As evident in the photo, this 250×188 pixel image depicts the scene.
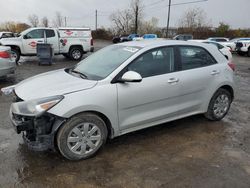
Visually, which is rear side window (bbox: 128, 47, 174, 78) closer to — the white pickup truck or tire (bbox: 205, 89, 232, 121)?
tire (bbox: 205, 89, 232, 121)

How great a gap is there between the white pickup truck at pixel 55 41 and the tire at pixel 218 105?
1069 cm

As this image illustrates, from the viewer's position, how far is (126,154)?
3.88 metres

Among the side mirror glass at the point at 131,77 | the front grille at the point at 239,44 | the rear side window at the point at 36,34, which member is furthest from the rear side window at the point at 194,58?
the front grille at the point at 239,44

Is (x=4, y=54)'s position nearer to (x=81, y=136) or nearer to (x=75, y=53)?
(x=81, y=136)

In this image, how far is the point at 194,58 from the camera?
186 inches

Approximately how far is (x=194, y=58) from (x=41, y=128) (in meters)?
2.88

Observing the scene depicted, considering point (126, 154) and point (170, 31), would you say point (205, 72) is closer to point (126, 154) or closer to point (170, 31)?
point (126, 154)

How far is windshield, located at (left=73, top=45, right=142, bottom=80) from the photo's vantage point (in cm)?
397

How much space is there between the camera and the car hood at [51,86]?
11.4ft

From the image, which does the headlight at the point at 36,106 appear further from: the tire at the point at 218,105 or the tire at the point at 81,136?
the tire at the point at 218,105

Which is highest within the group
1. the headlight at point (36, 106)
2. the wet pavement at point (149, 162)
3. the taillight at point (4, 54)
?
the taillight at point (4, 54)

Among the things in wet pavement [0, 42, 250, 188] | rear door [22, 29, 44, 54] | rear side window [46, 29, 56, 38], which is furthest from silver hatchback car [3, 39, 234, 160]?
rear side window [46, 29, 56, 38]

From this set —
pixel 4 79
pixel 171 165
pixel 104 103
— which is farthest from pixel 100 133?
pixel 4 79

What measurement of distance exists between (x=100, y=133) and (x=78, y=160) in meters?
0.47
